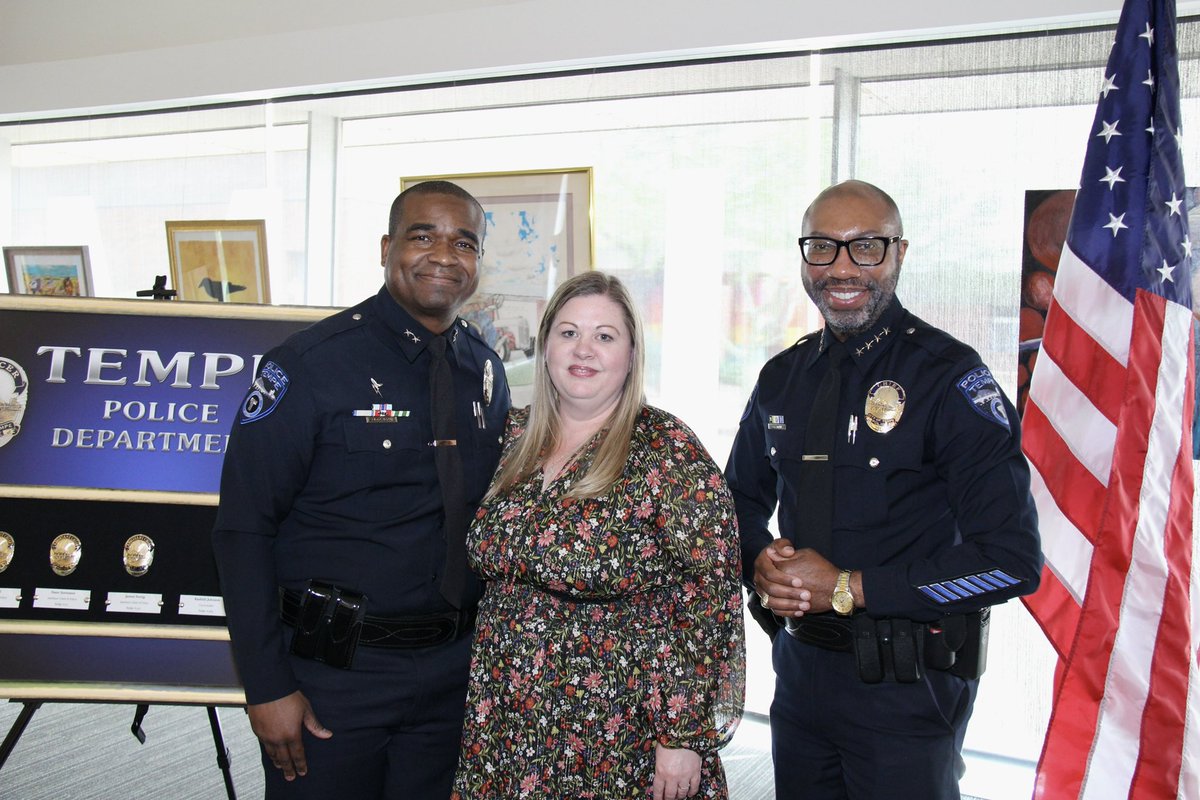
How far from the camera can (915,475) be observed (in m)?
2.11

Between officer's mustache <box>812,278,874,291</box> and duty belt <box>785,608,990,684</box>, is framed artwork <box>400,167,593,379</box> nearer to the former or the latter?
officer's mustache <box>812,278,874,291</box>

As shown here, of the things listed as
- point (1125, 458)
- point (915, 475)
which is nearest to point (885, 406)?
point (915, 475)

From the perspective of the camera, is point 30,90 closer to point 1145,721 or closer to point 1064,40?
point 1064,40

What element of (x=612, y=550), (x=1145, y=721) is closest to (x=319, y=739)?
(x=612, y=550)

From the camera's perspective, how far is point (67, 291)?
5.16m

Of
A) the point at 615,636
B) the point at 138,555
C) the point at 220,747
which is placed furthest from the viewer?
the point at 220,747

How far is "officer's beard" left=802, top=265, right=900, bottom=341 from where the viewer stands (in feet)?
7.13

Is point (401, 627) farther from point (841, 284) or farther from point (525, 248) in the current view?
point (525, 248)

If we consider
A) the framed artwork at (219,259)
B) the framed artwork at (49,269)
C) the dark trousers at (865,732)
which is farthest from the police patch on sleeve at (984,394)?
the framed artwork at (49,269)

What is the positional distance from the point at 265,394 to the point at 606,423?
740 mm

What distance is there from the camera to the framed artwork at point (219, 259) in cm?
461

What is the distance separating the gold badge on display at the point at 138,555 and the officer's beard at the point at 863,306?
1973 mm

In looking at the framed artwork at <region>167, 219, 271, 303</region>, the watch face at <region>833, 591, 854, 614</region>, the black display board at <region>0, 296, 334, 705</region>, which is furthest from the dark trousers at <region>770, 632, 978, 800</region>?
the framed artwork at <region>167, 219, 271, 303</region>

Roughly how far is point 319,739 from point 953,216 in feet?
8.22
